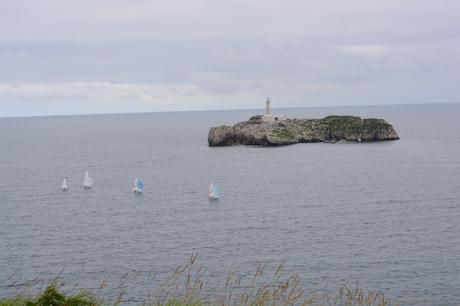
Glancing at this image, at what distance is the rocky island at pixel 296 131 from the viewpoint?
14262cm

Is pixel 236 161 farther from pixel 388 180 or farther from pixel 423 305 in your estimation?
pixel 423 305

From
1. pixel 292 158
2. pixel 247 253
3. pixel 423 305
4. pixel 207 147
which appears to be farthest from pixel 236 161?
pixel 423 305

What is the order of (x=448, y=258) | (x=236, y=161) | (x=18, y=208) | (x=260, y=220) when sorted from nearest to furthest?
(x=448, y=258)
(x=260, y=220)
(x=18, y=208)
(x=236, y=161)

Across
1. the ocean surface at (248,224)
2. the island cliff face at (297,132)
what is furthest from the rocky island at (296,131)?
the ocean surface at (248,224)

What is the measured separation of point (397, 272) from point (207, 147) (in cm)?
10885

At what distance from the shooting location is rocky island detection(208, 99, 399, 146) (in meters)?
143

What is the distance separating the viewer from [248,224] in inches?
2254

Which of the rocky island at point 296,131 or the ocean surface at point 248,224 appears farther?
the rocky island at point 296,131

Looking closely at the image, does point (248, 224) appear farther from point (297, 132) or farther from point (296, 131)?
point (296, 131)

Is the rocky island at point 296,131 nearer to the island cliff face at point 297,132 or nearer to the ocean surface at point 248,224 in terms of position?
the island cliff face at point 297,132

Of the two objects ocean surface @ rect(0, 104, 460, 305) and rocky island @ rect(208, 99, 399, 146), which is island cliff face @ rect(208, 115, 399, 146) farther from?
ocean surface @ rect(0, 104, 460, 305)

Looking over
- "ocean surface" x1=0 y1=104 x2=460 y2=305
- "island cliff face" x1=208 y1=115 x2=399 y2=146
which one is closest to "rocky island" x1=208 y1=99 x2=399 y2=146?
"island cliff face" x1=208 y1=115 x2=399 y2=146

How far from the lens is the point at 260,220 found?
194ft

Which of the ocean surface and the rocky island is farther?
the rocky island
